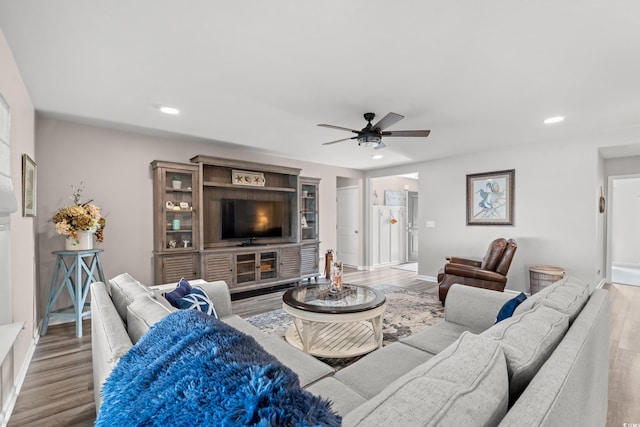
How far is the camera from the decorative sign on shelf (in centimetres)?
479

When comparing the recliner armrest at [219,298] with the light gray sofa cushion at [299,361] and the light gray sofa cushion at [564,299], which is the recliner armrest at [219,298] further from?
the light gray sofa cushion at [564,299]

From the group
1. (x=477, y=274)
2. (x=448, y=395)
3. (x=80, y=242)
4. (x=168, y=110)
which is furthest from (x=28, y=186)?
(x=477, y=274)

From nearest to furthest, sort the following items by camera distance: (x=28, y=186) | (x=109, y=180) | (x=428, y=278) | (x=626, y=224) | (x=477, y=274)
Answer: (x=28, y=186) → (x=477, y=274) → (x=109, y=180) → (x=428, y=278) → (x=626, y=224)

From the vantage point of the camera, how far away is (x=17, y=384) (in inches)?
82.7

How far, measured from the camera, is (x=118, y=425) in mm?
642

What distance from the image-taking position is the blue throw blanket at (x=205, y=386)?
50 cm

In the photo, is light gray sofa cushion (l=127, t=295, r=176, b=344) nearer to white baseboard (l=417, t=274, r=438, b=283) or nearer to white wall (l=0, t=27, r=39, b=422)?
white wall (l=0, t=27, r=39, b=422)

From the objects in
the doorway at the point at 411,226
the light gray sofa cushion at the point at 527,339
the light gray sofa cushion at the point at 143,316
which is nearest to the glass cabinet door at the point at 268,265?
the light gray sofa cushion at the point at 143,316

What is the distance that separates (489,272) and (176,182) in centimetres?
424

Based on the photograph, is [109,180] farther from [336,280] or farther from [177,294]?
[336,280]

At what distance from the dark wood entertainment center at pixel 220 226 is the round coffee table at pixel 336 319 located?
1.87 meters

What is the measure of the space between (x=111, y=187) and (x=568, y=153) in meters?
6.20

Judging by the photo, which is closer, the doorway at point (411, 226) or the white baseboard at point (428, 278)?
the white baseboard at point (428, 278)

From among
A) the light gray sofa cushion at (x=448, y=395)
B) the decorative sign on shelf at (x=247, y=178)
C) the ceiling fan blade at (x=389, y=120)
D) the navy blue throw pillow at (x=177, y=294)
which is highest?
the ceiling fan blade at (x=389, y=120)
